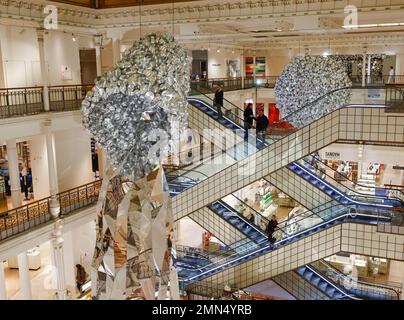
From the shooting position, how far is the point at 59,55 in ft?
47.3

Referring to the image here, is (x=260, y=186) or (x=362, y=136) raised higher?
(x=362, y=136)

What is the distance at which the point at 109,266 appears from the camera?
421 cm

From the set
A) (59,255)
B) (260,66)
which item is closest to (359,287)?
(59,255)

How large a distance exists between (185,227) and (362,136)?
36.1 feet

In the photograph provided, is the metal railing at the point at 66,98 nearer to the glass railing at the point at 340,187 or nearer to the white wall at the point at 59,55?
the white wall at the point at 59,55

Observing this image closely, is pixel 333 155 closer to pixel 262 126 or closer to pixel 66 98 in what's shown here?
pixel 262 126

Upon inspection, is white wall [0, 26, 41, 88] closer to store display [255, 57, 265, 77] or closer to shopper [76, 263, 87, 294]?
shopper [76, 263, 87, 294]

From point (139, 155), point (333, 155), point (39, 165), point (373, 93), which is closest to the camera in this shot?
point (139, 155)

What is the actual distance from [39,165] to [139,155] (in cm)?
1174

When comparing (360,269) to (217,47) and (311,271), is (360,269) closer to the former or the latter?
(311,271)

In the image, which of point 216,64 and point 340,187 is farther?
point 216,64

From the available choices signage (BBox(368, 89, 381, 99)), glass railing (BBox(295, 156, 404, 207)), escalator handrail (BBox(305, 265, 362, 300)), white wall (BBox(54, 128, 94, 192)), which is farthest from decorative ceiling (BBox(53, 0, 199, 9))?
escalator handrail (BBox(305, 265, 362, 300))
